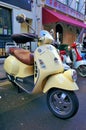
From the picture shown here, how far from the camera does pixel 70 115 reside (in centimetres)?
306

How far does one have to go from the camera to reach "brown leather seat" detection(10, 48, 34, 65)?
3876mm

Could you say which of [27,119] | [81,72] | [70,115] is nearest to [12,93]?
[27,119]

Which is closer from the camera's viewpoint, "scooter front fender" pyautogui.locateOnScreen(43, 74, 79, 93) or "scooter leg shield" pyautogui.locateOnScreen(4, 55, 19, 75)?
"scooter front fender" pyautogui.locateOnScreen(43, 74, 79, 93)

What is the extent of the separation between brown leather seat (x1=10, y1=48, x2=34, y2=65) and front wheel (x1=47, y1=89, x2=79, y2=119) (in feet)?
2.90

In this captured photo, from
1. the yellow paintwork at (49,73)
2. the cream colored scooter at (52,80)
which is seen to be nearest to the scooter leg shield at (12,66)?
the cream colored scooter at (52,80)

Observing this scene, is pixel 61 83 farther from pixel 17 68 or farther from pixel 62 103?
pixel 17 68

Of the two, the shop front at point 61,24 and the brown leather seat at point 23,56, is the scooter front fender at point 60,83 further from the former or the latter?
the shop front at point 61,24

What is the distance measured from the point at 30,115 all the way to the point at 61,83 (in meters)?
0.77

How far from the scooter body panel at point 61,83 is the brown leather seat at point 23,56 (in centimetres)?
78

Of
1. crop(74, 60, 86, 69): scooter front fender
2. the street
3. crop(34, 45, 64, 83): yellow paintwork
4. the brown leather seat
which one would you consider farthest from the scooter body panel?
crop(74, 60, 86, 69): scooter front fender

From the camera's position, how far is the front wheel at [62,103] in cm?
304

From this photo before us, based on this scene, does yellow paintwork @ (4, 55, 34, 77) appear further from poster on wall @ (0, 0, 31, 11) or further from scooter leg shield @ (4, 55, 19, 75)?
poster on wall @ (0, 0, 31, 11)

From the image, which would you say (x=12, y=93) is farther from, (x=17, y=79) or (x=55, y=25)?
(x=55, y=25)

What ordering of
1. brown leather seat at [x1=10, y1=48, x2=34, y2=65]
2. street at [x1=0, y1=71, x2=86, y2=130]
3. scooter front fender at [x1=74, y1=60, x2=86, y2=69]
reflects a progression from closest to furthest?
street at [x1=0, y1=71, x2=86, y2=130] < brown leather seat at [x1=10, y1=48, x2=34, y2=65] < scooter front fender at [x1=74, y1=60, x2=86, y2=69]
